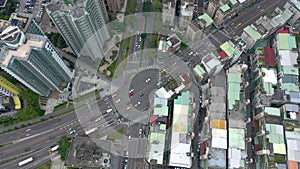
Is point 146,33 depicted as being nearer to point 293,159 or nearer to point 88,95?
point 88,95

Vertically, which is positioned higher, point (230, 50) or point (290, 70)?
point (230, 50)

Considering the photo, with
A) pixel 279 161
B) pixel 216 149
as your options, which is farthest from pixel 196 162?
pixel 279 161

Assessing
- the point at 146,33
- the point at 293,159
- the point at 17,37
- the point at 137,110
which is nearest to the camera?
the point at 17,37

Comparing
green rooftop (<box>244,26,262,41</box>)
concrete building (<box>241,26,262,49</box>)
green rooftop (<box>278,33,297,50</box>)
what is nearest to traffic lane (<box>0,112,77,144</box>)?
concrete building (<box>241,26,262,49</box>)

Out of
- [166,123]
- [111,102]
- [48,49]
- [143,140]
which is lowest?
[143,140]

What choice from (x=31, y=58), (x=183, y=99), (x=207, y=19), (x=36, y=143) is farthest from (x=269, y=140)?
(x=36, y=143)

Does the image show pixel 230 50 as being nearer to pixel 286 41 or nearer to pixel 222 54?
pixel 222 54
